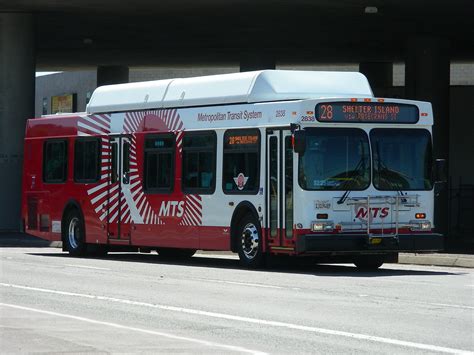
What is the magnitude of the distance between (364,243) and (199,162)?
158 inches

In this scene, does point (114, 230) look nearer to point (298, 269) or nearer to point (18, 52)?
point (298, 269)

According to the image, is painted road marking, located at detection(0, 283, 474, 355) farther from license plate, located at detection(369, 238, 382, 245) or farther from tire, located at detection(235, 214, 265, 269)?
license plate, located at detection(369, 238, 382, 245)

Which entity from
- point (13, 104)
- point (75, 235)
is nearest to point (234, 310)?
point (75, 235)

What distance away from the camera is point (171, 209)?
2464 cm

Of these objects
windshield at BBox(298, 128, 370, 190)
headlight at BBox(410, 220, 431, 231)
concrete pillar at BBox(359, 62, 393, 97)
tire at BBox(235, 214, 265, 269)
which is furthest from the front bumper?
concrete pillar at BBox(359, 62, 393, 97)

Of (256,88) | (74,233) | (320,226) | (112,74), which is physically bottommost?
(74,233)

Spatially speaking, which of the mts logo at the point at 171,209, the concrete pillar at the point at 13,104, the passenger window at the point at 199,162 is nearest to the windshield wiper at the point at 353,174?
the passenger window at the point at 199,162

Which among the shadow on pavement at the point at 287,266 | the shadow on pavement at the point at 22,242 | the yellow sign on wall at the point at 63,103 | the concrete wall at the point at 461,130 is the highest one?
the yellow sign on wall at the point at 63,103

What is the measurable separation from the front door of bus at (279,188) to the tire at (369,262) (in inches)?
84.9

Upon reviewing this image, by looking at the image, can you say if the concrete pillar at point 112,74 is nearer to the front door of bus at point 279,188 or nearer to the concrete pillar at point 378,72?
the concrete pillar at point 378,72

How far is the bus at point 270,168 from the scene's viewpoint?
2131 cm

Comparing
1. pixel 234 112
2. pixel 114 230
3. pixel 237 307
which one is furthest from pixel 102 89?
pixel 237 307

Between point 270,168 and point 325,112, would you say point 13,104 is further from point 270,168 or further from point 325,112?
point 325,112

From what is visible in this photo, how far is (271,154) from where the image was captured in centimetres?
2181
